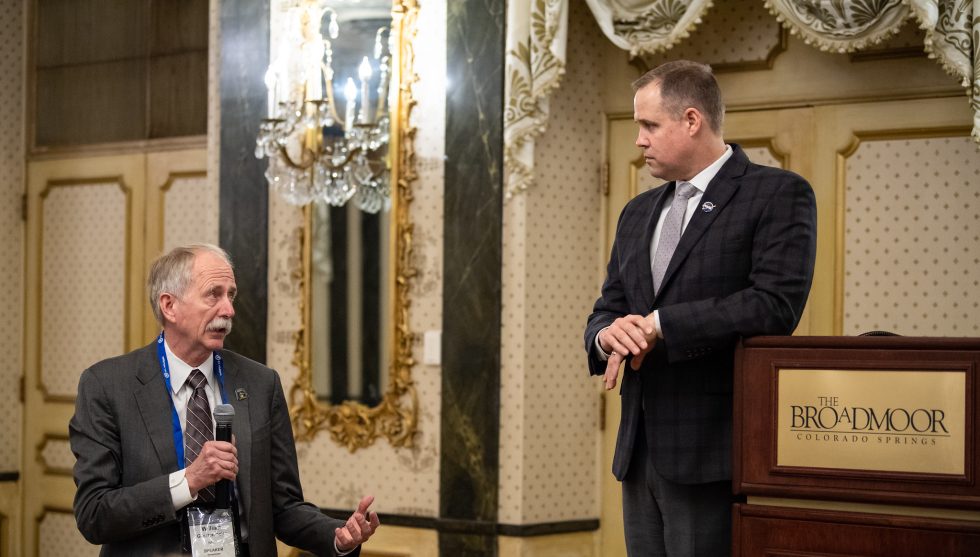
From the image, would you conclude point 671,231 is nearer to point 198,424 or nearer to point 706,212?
point 706,212

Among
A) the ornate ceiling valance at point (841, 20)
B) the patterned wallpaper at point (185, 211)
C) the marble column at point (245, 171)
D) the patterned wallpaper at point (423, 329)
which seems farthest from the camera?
the patterned wallpaper at point (185, 211)

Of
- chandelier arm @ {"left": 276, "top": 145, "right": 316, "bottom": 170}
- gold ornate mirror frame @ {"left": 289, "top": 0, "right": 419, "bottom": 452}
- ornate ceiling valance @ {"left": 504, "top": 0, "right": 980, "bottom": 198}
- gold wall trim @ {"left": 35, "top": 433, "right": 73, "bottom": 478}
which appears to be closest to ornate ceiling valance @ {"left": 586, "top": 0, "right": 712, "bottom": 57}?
ornate ceiling valance @ {"left": 504, "top": 0, "right": 980, "bottom": 198}

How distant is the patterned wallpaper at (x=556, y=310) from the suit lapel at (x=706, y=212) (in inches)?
76.3

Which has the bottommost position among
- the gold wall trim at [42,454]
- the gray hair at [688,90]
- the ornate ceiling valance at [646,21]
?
the gold wall trim at [42,454]

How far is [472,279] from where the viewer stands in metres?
4.40

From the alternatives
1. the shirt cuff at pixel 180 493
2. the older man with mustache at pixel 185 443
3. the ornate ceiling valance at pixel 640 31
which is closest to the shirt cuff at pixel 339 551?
the older man with mustache at pixel 185 443

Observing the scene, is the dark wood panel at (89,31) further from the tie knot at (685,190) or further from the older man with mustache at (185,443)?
the tie knot at (685,190)

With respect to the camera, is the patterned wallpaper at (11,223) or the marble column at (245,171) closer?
the marble column at (245,171)

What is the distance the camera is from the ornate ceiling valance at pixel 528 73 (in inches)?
163

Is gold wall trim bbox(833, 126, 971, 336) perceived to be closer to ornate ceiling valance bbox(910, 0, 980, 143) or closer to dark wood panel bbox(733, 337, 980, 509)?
ornate ceiling valance bbox(910, 0, 980, 143)

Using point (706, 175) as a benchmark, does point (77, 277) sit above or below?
below

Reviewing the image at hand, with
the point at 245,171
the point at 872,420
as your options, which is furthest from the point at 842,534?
the point at 245,171

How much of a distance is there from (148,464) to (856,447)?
58.4 inches

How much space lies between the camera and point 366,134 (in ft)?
14.9
